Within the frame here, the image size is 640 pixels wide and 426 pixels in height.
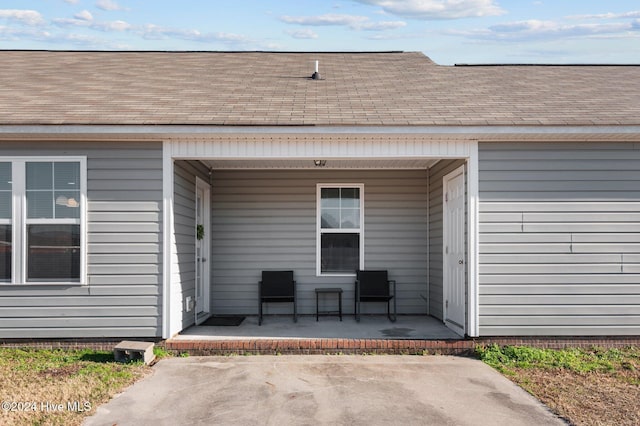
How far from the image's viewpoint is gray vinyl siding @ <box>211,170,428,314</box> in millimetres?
8875

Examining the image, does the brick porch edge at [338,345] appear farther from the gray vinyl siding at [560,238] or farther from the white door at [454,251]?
the white door at [454,251]

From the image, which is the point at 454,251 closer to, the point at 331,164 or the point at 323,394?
the point at 331,164

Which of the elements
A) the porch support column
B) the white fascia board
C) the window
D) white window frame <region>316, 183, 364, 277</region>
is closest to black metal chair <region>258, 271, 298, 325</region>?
white window frame <region>316, 183, 364, 277</region>

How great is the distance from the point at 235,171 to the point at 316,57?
304 centimetres

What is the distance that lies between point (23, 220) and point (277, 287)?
11.6 ft

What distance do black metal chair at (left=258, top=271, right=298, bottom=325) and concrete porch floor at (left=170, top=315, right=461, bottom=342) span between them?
1.02 ft

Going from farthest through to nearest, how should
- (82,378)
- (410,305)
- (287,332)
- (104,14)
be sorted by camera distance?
1. (104,14)
2. (410,305)
3. (287,332)
4. (82,378)

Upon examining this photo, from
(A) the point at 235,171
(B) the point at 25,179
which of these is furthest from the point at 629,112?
(B) the point at 25,179

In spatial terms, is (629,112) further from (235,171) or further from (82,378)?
(82,378)

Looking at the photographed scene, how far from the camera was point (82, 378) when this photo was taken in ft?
17.5

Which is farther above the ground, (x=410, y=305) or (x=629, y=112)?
(x=629, y=112)

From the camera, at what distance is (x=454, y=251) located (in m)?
7.44

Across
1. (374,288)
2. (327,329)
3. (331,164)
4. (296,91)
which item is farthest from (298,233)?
(296,91)

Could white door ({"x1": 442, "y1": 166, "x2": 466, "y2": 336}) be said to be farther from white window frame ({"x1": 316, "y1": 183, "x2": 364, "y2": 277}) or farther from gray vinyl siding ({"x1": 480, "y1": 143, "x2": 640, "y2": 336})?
white window frame ({"x1": 316, "y1": 183, "x2": 364, "y2": 277})
